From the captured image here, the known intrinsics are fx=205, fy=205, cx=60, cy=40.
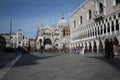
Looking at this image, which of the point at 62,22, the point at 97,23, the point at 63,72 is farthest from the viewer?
the point at 62,22

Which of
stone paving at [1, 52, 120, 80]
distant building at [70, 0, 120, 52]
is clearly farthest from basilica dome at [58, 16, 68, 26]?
stone paving at [1, 52, 120, 80]

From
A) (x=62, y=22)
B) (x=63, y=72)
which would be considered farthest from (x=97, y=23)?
(x=62, y=22)

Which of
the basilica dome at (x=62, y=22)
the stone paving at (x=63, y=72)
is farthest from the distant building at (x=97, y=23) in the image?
the basilica dome at (x=62, y=22)

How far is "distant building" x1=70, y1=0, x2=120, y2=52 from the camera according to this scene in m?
39.8

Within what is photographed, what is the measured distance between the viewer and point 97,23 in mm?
48562

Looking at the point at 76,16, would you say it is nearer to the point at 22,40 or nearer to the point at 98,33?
the point at 98,33

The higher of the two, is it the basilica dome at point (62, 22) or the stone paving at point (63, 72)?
the basilica dome at point (62, 22)

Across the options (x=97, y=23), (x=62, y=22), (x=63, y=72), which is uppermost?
(x=62, y=22)

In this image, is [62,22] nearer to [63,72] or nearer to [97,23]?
[97,23]

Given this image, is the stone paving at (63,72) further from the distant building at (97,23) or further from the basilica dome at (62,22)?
the basilica dome at (62,22)

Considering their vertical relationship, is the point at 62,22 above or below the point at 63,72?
above

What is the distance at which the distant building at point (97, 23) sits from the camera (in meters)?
39.8

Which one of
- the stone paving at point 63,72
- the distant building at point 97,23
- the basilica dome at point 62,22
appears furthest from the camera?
the basilica dome at point 62,22

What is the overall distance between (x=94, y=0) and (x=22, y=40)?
87.9 meters
